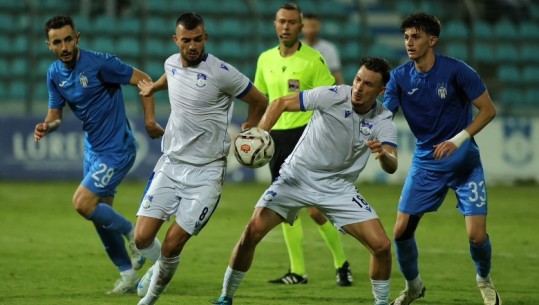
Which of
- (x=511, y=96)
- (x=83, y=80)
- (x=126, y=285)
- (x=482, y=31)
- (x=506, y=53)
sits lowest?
(x=511, y=96)

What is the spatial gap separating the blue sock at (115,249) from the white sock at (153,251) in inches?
37.9

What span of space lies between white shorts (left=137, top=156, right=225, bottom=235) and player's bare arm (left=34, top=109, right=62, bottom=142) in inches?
54.6

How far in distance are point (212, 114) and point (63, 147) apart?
1294 cm

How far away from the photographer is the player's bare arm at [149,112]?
8.35 m

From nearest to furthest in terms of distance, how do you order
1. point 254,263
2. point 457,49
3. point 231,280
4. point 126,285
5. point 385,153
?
point 385,153, point 231,280, point 126,285, point 254,263, point 457,49

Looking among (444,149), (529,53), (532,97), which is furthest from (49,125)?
(529,53)

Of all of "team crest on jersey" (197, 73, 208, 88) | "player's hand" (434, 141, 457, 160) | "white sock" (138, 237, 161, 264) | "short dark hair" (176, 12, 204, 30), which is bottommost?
"white sock" (138, 237, 161, 264)

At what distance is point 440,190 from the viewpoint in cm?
846

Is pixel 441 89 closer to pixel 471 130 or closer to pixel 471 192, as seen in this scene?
pixel 471 130

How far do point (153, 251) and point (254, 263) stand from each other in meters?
3.01

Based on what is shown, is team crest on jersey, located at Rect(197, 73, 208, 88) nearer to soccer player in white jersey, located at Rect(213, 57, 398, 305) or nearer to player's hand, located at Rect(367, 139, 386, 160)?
soccer player in white jersey, located at Rect(213, 57, 398, 305)

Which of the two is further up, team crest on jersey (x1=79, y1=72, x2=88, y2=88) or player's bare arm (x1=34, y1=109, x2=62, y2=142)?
team crest on jersey (x1=79, y1=72, x2=88, y2=88)

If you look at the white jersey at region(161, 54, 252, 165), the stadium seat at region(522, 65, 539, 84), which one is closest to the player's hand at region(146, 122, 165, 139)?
the white jersey at region(161, 54, 252, 165)

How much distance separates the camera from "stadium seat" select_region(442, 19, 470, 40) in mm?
23234
